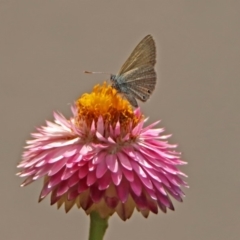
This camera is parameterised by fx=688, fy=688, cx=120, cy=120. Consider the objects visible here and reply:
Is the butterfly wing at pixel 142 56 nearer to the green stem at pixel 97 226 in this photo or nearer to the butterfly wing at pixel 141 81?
the butterfly wing at pixel 141 81

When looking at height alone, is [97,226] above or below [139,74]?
below

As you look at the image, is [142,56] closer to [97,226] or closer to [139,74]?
[139,74]

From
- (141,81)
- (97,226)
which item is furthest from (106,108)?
(97,226)

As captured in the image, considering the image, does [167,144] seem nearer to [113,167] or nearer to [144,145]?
[144,145]

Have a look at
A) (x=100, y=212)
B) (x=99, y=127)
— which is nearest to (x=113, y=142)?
(x=99, y=127)

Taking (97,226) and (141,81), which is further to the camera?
(141,81)

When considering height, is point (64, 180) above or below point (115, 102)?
below
